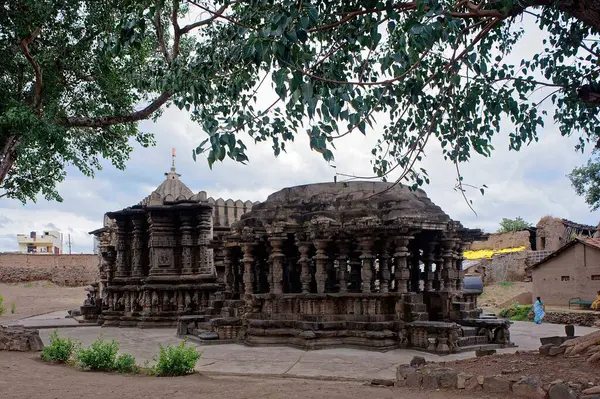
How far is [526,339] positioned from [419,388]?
6.85 m

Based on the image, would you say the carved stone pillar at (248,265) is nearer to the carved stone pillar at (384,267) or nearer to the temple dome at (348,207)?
the temple dome at (348,207)

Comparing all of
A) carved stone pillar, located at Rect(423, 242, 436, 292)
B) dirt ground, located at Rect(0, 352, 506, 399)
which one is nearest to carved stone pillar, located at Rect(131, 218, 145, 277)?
carved stone pillar, located at Rect(423, 242, 436, 292)

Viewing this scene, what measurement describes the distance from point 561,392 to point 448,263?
295 inches

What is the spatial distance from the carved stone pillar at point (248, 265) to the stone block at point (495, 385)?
25.5 feet

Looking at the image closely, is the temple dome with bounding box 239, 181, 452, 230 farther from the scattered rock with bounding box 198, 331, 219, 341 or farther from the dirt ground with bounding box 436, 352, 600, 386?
the dirt ground with bounding box 436, 352, 600, 386

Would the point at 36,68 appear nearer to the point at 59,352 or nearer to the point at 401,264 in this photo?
the point at 59,352

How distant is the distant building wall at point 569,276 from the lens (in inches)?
781

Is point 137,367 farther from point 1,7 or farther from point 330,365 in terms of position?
point 1,7

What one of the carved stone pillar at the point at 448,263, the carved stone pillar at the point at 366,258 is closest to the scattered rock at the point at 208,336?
the carved stone pillar at the point at 366,258

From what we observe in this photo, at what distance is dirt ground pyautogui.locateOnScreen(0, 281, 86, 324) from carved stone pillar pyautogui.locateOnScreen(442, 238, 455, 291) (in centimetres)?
2130

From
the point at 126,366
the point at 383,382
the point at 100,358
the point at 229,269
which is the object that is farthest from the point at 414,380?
the point at 229,269

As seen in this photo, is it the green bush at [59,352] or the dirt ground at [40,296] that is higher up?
the green bush at [59,352]

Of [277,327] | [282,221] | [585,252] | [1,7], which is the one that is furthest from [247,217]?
[585,252]

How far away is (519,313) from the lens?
20.3 meters
